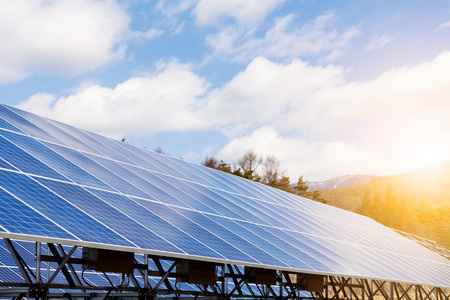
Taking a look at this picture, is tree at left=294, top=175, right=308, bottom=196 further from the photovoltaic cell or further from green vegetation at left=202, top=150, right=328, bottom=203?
the photovoltaic cell

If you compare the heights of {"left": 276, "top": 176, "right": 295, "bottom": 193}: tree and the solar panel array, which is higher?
{"left": 276, "top": 176, "right": 295, "bottom": 193}: tree

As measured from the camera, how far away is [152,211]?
17469 millimetres

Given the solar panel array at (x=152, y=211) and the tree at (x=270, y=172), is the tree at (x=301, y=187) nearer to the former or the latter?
the tree at (x=270, y=172)

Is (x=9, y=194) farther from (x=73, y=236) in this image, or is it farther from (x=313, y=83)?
(x=313, y=83)

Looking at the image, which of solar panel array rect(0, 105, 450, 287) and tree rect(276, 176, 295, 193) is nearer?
solar panel array rect(0, 105, 450, 287)

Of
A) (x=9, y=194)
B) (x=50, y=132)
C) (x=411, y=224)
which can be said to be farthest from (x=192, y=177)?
(x=411, y=224)

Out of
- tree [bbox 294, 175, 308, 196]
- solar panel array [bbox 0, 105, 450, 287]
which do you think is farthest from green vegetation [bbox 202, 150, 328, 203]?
solar panel array [bbox 0, 105, 450, 287]

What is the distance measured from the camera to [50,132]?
21.7 m

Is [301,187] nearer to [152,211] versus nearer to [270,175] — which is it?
[270,175]

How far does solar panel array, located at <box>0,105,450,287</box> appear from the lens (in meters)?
13.4

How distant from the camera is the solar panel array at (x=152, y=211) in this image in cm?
1340

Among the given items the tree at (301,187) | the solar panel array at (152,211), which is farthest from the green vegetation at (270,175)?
the solar panel array at (152,211)

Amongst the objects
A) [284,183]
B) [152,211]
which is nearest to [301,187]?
[284,183]

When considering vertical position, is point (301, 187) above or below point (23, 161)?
above
